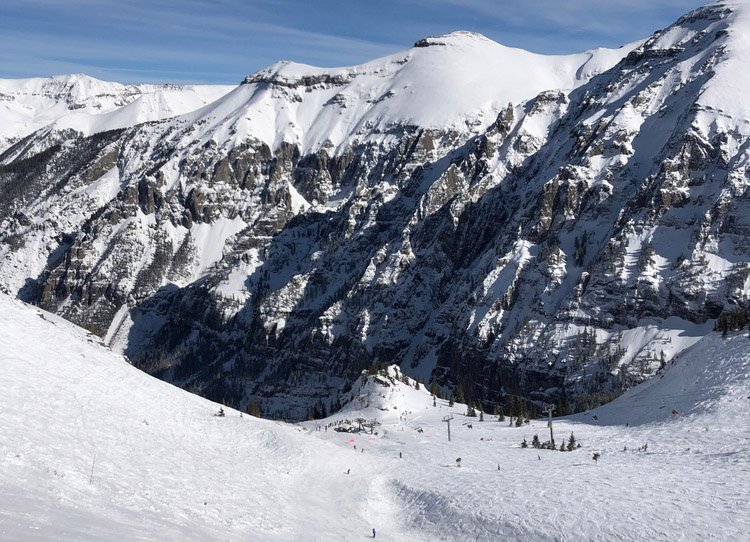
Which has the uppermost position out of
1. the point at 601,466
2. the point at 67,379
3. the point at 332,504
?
the point at 67,379

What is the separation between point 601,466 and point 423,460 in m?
20.8

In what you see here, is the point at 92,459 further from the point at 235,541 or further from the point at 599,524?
the point at 599,524

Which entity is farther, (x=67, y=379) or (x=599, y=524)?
(x=67, y=379)

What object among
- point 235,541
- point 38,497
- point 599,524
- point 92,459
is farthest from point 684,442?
point 38,497

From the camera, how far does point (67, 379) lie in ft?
204

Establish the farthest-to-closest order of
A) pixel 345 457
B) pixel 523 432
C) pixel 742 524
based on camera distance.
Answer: pixel 523 432, pixel 345 457, pixel 742 524

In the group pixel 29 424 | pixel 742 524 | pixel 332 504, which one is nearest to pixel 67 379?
pixel 29 424

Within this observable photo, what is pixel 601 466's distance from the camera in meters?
62.5

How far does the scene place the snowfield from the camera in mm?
39906

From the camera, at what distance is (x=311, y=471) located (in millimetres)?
67625

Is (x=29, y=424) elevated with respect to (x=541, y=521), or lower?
elevated

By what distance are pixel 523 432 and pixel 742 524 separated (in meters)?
53.9

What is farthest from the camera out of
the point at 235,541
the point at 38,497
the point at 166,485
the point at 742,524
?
the point at 166,485

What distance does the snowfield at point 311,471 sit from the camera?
3991cm
